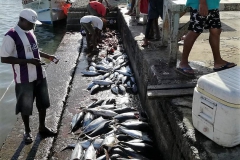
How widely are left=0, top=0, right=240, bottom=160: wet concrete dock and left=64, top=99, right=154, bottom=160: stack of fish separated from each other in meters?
0.22

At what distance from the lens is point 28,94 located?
4316 mm

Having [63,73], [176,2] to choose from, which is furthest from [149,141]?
[63,73]

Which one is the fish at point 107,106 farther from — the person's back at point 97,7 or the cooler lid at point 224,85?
the person's back at point 97,7

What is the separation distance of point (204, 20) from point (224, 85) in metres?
1.84

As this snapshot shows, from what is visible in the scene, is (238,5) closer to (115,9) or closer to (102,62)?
(102,62)

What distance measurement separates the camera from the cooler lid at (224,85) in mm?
2391

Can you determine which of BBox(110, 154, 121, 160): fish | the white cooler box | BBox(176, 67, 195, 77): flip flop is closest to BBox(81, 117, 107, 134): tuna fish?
BBox(110, 154, 121, 160): fish

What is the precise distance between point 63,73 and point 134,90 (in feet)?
7.17

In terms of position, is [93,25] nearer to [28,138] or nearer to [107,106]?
[107,106]

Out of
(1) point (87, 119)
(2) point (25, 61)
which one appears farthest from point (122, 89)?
(2) point (25, 61)

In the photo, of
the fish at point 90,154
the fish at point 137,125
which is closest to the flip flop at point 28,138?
the fish at point 90,154

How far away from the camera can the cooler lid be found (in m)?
2.39

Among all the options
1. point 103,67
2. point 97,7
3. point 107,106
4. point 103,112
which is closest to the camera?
point 103,112

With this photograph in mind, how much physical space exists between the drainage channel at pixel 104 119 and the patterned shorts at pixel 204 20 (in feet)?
6.28
